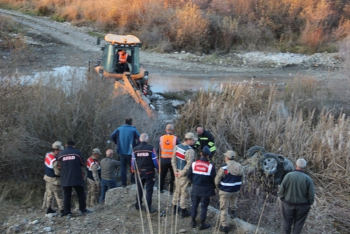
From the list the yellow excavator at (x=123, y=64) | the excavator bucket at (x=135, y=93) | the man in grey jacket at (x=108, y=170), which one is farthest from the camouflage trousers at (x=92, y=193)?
the yellow excavator at (x=123, y=64)

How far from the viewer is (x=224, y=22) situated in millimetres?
25516

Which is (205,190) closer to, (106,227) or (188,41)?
(106,227)

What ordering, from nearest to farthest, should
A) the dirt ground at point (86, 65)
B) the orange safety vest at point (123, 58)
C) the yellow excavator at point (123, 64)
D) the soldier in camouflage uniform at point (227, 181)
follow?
the soldier in camouflage uniform at point (227, 181), the dirt ground at point (86, 65), the yellow excavator at point (123, 64), the orange safety vest at point (123, 58)

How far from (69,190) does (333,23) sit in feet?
84.5

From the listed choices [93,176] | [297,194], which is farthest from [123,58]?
[297,194]

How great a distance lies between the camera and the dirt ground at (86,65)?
22.2ft

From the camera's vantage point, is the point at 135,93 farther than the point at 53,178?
Yes

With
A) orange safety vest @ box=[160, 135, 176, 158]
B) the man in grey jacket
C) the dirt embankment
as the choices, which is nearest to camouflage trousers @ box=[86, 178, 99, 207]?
the man in grey jacket

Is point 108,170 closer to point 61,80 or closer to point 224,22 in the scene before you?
point 61,80

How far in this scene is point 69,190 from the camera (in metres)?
7.03

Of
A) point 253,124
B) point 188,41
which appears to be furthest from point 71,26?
point 253,124

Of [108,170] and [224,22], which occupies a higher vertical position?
[224,22]

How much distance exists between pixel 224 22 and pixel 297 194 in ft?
67.4

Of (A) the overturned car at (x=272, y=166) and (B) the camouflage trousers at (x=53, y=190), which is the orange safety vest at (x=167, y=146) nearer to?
(B) the camouflage trousers at (x=53, y=190)
